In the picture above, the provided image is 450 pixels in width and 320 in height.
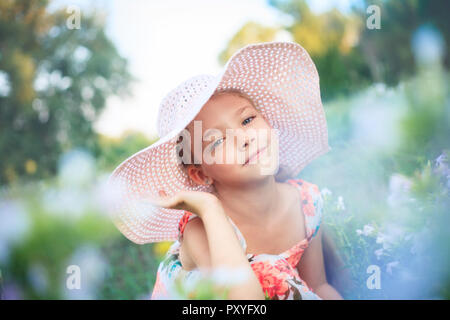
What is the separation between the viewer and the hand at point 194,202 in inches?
43.9

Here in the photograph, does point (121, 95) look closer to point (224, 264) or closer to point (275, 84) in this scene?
point (275, 84)

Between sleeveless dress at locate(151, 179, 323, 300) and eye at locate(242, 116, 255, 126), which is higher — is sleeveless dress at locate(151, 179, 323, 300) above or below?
below

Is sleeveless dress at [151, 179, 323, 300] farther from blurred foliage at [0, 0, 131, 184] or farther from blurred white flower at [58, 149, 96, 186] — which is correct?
blurred foliage at [0, 0, 131, 184]

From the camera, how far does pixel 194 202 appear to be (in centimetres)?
113

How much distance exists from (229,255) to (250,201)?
33cm

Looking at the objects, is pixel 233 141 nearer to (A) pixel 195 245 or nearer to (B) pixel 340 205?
(A) pixel 195 245

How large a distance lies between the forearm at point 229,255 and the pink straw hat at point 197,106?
299mm

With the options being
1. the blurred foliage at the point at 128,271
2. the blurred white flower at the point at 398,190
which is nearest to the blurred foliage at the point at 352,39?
the blurred white flower at the point at 398,190

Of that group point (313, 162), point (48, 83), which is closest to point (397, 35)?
point (313, 162)

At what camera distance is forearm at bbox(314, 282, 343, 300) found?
4.80ft

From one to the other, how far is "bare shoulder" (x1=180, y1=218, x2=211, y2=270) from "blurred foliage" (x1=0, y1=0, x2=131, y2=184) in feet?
7.51

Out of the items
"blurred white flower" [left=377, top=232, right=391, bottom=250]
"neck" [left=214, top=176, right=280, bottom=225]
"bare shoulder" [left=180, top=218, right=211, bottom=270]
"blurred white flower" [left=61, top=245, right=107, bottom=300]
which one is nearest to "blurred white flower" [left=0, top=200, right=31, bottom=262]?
"blurred white flower" [left=61, top=245, right=107, bottom=300]

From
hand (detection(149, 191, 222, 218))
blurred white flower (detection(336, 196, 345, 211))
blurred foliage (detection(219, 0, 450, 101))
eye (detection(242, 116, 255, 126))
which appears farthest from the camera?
blurred foliage (detection(219, 0, 450, 101))
